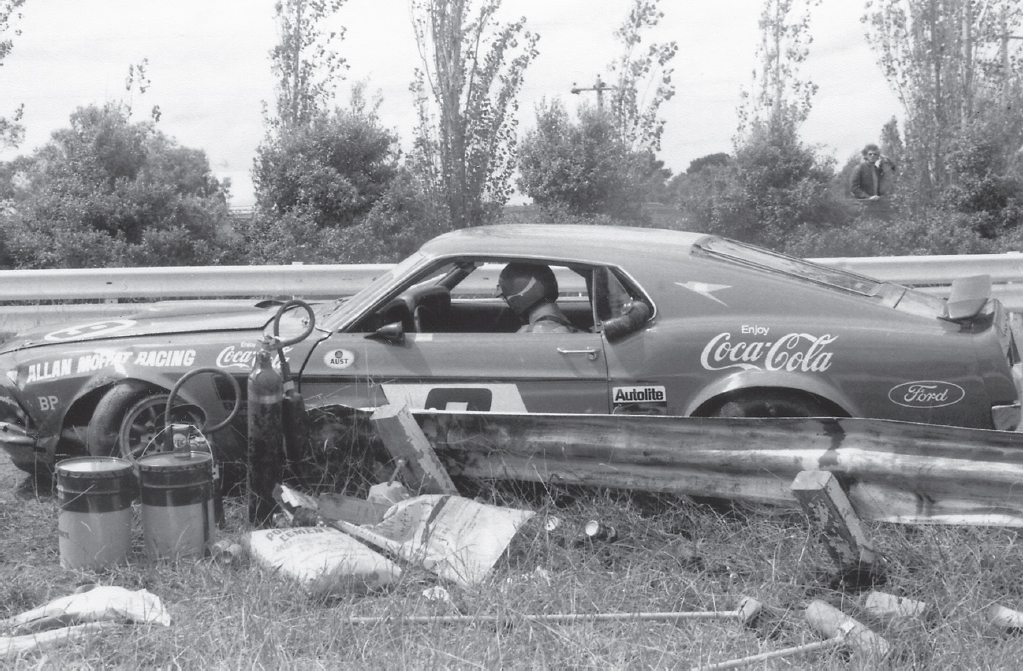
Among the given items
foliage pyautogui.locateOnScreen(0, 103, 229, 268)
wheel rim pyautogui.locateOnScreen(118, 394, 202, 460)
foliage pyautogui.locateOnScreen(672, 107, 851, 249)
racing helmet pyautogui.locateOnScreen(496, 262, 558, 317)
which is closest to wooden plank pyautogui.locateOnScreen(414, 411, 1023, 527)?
racing helmet pyautogui.locateOnScreen(496, 262, 558, 317)

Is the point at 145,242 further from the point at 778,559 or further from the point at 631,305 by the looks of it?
the point at 778,559

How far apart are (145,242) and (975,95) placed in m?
14.0

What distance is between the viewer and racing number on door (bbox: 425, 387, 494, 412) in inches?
180

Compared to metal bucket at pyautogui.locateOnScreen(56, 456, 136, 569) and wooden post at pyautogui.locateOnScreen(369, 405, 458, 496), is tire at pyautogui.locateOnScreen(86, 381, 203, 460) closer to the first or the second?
metal bucket at pyautogui.locateOnScreen(56, 456, 136, 569)

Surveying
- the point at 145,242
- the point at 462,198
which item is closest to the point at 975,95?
the point at 462,198

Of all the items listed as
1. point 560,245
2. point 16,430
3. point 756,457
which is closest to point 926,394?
point 756,457

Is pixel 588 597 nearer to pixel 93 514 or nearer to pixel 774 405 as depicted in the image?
pixel 774 405

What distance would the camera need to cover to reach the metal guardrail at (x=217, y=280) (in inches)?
368

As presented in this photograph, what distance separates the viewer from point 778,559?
12.2ft

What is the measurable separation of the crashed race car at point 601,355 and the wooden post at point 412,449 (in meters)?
0.37

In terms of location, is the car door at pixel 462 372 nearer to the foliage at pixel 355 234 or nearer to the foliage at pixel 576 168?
the foliage at pixel 355 234

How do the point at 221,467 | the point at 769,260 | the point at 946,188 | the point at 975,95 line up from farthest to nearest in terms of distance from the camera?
1. the point at 975,95
2. the point at 946,188
3. the point at 769,260
4. the point at 221,467

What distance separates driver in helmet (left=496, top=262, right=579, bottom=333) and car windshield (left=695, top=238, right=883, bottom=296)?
715 mm

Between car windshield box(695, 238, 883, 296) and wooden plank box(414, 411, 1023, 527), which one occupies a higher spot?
car windshield box(695, 238, 883, 296)
